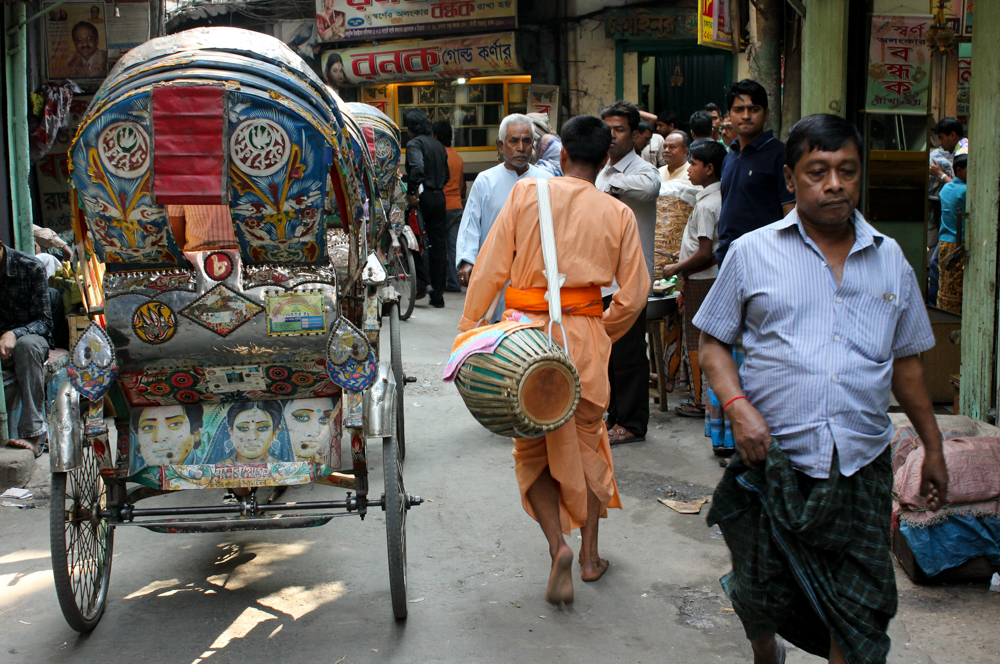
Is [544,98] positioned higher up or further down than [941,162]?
higher up

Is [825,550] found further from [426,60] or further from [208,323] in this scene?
[426,60]

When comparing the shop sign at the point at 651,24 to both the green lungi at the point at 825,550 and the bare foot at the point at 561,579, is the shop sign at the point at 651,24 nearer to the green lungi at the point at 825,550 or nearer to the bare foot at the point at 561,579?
the bare foot at the point at 561,579

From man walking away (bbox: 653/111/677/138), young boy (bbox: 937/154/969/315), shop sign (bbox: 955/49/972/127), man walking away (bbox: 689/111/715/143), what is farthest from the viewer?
shop sign (bbox: 955/49/972/127)

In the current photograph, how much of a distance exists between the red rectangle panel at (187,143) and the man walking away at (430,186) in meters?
7.33

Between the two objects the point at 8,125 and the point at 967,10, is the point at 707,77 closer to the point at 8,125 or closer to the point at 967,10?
the point at 967,10

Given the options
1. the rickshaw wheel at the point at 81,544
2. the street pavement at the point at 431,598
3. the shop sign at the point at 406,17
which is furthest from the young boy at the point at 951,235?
the shop sign at the point at 406,17

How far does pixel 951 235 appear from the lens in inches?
313

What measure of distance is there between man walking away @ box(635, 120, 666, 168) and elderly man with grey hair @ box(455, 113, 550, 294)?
329cm

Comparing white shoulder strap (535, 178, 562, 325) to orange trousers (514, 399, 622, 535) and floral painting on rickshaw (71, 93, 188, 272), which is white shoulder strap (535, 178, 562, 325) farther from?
floral painting on rickshaw (71, 93, 188, 272)

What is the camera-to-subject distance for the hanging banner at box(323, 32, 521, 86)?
15086 millimetres

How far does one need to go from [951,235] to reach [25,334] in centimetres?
717

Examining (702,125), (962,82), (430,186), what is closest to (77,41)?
(430,186)

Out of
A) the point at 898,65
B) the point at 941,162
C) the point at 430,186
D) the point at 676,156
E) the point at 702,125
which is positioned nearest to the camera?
the point at 898,65

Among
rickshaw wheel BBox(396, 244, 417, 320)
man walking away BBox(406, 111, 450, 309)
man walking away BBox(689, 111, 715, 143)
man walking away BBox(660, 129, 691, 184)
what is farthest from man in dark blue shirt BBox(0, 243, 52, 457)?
man walking away BBox(689, 111, 715, 143)
